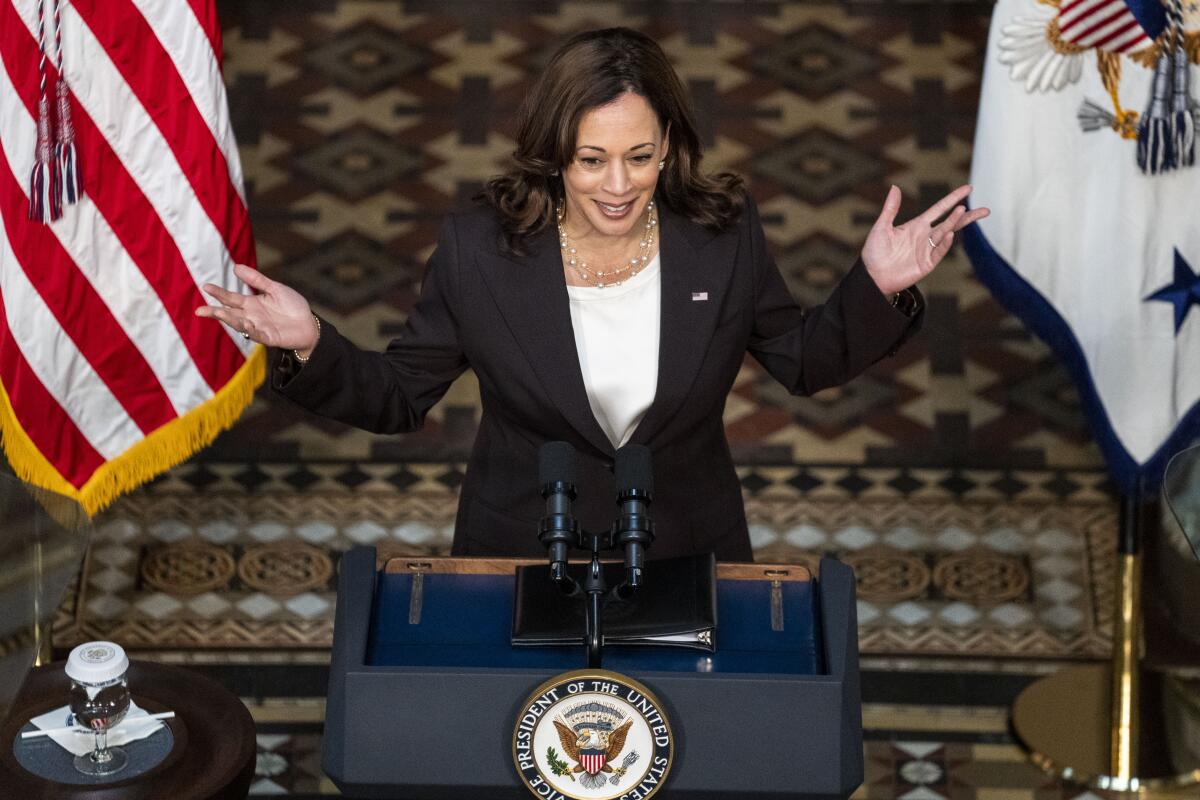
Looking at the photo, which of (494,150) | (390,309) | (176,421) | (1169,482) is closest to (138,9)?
(176,421)

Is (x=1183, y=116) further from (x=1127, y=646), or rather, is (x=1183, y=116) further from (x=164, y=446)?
(x=164, y=446)

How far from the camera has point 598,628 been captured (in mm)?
2824

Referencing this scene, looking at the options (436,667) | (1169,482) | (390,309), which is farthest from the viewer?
(390,309)

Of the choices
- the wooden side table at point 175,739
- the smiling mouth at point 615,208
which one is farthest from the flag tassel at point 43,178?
the smiling mouth at point 615,208

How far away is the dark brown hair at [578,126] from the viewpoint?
3.40m

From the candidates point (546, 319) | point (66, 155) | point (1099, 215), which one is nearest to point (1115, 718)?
point (1099, 215)

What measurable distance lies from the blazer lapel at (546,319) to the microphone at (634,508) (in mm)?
635

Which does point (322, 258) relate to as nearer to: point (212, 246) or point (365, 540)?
point (365, 540)

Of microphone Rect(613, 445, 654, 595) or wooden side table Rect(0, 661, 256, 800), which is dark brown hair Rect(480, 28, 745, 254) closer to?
microphone Rect(613, 445, 654, 595)

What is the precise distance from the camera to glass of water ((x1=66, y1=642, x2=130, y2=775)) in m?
3.37

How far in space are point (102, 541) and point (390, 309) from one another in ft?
5.14

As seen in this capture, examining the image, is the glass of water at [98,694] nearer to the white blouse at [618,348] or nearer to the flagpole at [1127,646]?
the white blouse at [618,348]

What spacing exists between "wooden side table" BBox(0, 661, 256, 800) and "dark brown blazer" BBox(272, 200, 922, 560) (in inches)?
22.5

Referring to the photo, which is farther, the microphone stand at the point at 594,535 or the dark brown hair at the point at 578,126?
the dark brown hair at the point at 578,126
